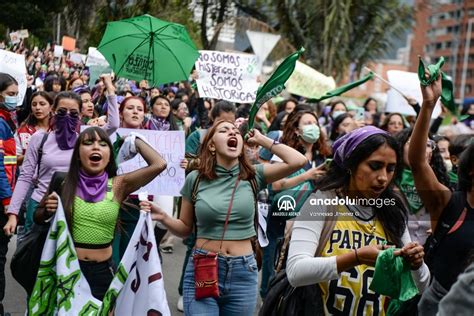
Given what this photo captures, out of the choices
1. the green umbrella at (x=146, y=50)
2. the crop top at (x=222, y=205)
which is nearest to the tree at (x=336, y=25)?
the green umbrella at (x=146, y=50)

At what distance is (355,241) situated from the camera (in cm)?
357

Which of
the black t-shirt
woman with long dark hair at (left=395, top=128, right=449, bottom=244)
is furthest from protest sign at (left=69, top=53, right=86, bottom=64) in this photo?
the black t-shirt

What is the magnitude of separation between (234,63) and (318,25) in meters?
16.3

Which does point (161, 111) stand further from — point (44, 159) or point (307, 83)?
point (307, 83)

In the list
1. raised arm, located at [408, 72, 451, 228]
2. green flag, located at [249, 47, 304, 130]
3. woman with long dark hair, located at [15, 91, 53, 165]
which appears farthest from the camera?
woman with long dark hair, located at [15, 91, 53, 165]

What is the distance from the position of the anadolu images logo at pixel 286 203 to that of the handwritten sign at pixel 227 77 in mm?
3224

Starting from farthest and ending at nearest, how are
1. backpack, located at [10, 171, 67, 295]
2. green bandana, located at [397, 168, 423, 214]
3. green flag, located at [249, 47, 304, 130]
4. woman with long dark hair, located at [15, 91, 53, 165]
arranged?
woman with long dark hair, located at [15, 91, 53, 165], green bandana, located at [397, 168, 423, 214], green flag, located at [249, 47, 304, 130], backpack, located at [10, 171, 67, 295]

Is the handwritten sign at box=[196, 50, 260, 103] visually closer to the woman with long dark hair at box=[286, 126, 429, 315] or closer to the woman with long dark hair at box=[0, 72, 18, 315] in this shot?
the woman with long dark hair at box=[0, 72, 18, 315]

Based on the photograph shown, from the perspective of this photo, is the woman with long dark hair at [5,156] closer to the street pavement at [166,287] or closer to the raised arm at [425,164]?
the street pavement at [166,287]

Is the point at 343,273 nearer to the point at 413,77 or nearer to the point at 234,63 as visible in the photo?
the point at 234,63

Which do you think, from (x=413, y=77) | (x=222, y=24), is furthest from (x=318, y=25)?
(x=413, y=77)

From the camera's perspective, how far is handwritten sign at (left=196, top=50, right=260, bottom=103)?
9992 millimetres

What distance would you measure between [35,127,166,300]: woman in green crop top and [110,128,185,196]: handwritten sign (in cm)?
152

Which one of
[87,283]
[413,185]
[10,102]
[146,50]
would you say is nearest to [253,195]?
[87,283]
